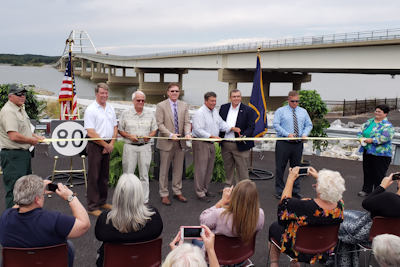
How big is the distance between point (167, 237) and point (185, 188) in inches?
91.3

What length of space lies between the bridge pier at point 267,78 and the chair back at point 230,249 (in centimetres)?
3138

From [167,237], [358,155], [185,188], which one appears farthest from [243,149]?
[358,155]

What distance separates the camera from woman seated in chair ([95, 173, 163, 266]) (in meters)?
2.84

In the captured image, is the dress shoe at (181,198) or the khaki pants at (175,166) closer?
the khaki pants at (175,166)

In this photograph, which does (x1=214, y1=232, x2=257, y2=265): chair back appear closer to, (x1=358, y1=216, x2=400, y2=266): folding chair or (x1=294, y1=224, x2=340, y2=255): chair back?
(x1=294, y1=224, x2=340, y2=255): chair back

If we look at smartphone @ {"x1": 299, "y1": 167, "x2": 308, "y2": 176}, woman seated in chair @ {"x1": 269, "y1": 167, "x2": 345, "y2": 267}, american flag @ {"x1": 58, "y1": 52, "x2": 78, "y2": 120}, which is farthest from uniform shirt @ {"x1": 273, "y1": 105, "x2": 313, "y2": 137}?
american flag @ {"x1": 58, "y1": 52, "x2": 78, "y2": 120}

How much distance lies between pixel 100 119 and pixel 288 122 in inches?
129

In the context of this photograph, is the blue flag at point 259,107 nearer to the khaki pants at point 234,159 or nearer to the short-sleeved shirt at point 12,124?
the khaki pants at point 234,159

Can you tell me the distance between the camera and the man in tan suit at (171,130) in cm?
593

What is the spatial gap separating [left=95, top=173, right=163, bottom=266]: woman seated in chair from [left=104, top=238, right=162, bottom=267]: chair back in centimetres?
6

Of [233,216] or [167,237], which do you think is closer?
[233,216]

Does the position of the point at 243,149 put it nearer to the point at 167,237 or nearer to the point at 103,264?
the point at 167,237

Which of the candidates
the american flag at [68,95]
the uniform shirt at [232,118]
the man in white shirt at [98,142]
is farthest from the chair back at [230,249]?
the american flag at [68,95]

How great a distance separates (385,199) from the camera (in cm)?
347
